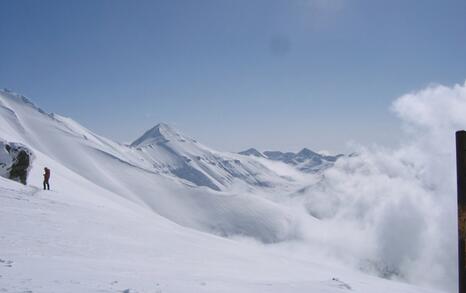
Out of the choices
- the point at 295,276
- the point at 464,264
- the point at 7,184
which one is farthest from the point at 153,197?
the point at 464,264

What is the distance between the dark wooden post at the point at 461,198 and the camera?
6.23 meters

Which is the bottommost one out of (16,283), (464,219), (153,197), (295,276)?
(16,283)

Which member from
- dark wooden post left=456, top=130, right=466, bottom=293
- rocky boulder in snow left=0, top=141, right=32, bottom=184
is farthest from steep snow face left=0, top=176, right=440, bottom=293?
rocky boulder in snow left=0, top=141, right=32, bottom=184

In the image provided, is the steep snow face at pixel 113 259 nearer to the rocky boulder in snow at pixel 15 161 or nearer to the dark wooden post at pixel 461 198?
the dark wooden post at pixel 461 198

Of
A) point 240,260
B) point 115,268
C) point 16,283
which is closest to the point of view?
point 16,283

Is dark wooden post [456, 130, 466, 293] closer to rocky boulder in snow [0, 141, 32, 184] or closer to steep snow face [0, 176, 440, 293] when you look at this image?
steep snow face [0, 176, 440, 293]

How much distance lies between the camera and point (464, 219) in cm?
641

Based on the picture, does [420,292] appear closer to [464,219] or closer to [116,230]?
[116,230]

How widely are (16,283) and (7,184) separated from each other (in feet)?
68.4

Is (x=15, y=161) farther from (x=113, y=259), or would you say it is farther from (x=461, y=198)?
(x=461, y=198)

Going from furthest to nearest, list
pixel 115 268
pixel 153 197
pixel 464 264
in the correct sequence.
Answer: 1. pixel 153 197
2. pixel 115 268
3. pixel 464 264

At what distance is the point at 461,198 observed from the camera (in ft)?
20.9

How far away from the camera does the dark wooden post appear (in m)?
6.23

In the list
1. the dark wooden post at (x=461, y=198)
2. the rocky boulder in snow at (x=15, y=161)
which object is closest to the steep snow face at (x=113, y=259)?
the dark wooden post at (x=461, y=198)
